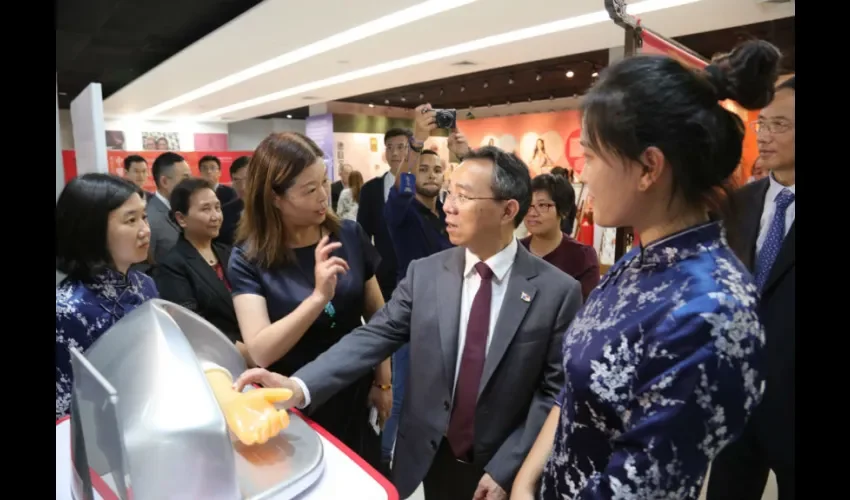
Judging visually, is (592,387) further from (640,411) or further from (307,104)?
(307,104)

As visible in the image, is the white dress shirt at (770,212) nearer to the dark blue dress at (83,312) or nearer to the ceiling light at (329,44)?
the dark blue dress at (83,312)

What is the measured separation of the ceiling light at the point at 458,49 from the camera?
3232 mm

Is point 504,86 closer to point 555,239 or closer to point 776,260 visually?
point 555,239

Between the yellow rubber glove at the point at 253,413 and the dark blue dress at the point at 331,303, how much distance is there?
352 mm

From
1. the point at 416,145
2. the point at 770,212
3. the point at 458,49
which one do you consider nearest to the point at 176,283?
the point at 416,145

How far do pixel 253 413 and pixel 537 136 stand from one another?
5620 mm

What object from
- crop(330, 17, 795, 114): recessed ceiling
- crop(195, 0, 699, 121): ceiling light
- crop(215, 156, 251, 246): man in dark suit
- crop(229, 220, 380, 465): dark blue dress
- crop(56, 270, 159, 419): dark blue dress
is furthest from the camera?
crop(330, 17, 795, 114): recessed ceiling

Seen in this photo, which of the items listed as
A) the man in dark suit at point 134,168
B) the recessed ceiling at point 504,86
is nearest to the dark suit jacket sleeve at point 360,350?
the man in dark suit at point 134,168

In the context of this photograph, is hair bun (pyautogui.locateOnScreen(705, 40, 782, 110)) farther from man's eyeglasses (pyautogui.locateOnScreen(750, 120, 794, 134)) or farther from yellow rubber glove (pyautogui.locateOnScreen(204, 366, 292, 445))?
yellow rubber glove (pyautogui.locateOnScreen(204, 366, 292, 445))

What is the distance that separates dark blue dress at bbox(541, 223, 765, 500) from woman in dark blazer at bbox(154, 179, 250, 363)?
3.56ft

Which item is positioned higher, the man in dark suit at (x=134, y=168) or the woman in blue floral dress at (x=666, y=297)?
the man in dark suit at (x=134, y=168)

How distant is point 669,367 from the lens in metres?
0.67

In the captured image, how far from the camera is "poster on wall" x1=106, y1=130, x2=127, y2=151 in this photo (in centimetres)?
403

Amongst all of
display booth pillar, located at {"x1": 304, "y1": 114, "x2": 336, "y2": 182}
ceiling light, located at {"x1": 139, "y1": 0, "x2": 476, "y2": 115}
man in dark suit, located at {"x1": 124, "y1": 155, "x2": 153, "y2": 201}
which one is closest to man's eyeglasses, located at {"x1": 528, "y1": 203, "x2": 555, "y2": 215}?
man in dark suit, located at {"x1": 124, "y1": 155, "x2": 153, "y2": 201}
